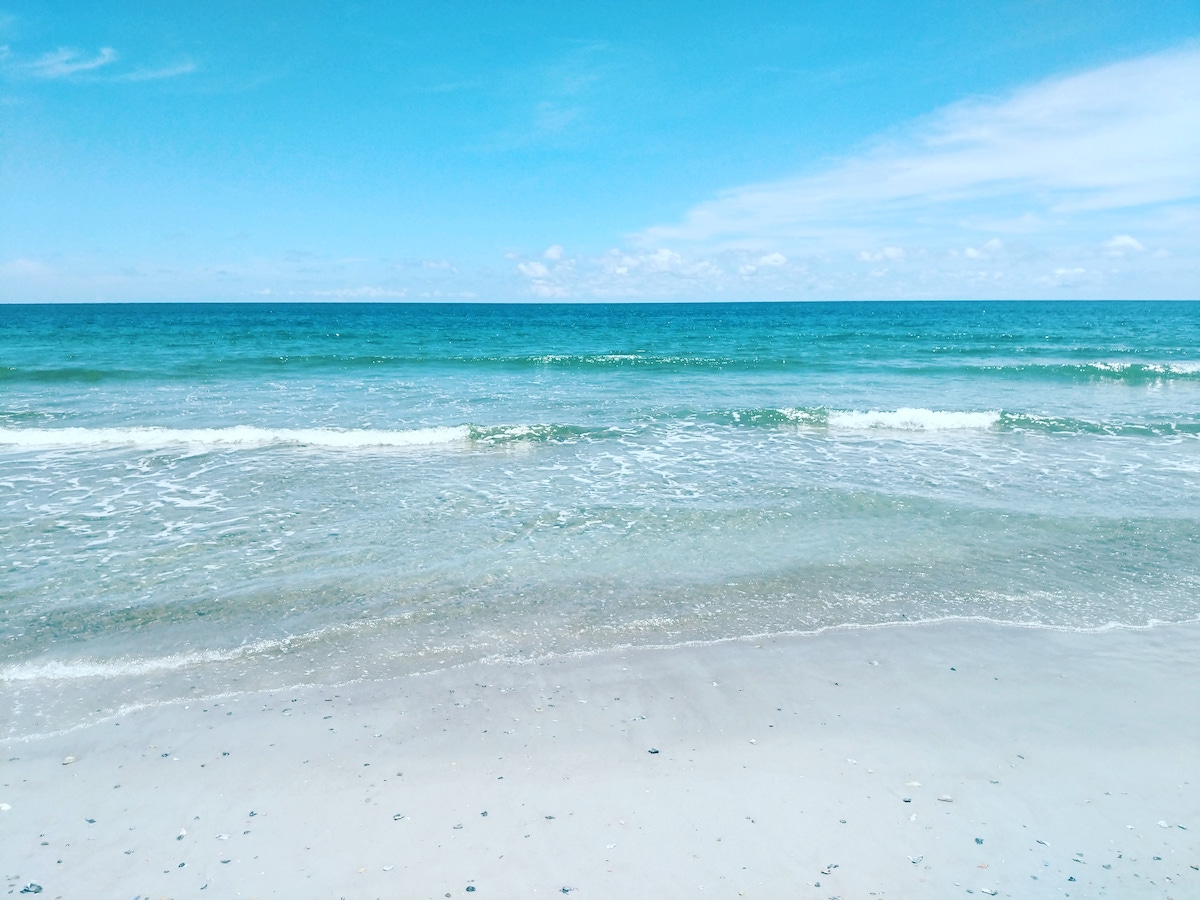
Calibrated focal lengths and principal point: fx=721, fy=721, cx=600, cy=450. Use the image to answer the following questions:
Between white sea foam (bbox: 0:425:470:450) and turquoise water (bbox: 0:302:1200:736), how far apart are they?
0.37 feet

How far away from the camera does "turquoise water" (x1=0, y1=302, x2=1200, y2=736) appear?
707 centimetres

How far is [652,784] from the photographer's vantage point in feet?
16.2

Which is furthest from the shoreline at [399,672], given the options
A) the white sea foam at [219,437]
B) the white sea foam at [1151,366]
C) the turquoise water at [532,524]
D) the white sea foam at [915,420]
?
the white sea foam at [1151,366]

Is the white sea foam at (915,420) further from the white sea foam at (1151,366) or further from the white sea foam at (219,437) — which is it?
the white sea foam at (1151,366)

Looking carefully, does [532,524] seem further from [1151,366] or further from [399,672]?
[1151,366]

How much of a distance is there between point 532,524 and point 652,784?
5697 mm

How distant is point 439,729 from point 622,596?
285cm

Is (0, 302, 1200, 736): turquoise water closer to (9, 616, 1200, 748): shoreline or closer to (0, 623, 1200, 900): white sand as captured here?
(9, 616, 1200, 748): shoreline

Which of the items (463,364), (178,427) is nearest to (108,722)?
(178,427)

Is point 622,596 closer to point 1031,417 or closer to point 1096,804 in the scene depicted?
point 1096,804

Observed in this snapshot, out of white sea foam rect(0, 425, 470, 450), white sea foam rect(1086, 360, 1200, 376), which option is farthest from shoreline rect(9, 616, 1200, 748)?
white sea foam rect(1086, 360, 1200, 376)

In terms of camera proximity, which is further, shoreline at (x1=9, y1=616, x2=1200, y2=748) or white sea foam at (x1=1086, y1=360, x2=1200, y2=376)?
white sea foam at (x1=1086, y1=360, x2=1200, y2=376)

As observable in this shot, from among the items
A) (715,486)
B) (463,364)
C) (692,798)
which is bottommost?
(692,798)

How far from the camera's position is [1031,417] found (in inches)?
724
